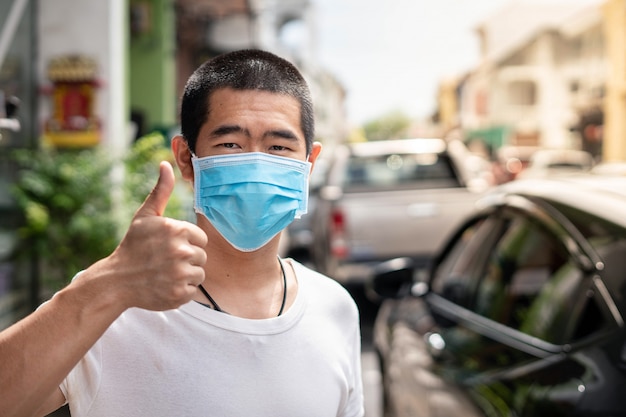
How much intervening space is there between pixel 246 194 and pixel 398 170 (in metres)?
8.75

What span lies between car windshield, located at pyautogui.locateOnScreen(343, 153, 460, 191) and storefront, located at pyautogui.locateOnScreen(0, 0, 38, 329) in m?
3.96

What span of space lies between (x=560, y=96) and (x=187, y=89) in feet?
168

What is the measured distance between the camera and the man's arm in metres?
1.38

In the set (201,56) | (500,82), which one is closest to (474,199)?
(201,56)

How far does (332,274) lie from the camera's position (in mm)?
9359

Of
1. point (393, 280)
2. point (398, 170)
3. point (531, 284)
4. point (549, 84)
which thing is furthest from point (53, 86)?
point (549, 84)

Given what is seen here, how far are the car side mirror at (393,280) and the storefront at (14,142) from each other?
148 inches

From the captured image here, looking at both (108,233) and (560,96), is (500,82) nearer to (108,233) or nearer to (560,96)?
(560,96)

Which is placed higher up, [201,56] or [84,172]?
[201,56]

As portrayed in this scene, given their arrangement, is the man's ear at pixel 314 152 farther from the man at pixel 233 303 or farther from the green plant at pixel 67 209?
the green plant at pixel 67 209

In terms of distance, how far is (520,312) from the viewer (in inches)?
137

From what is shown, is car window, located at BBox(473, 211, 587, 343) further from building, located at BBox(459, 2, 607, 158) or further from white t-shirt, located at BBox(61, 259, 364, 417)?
building, located at BBox(459, 2, 607, 158)

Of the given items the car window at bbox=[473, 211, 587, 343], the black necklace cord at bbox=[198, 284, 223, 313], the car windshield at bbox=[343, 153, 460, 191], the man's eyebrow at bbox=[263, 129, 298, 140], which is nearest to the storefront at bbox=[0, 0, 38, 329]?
the car windshield at bbox=[343, 153, 460, 191]

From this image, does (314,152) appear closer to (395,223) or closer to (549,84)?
(395,223)
